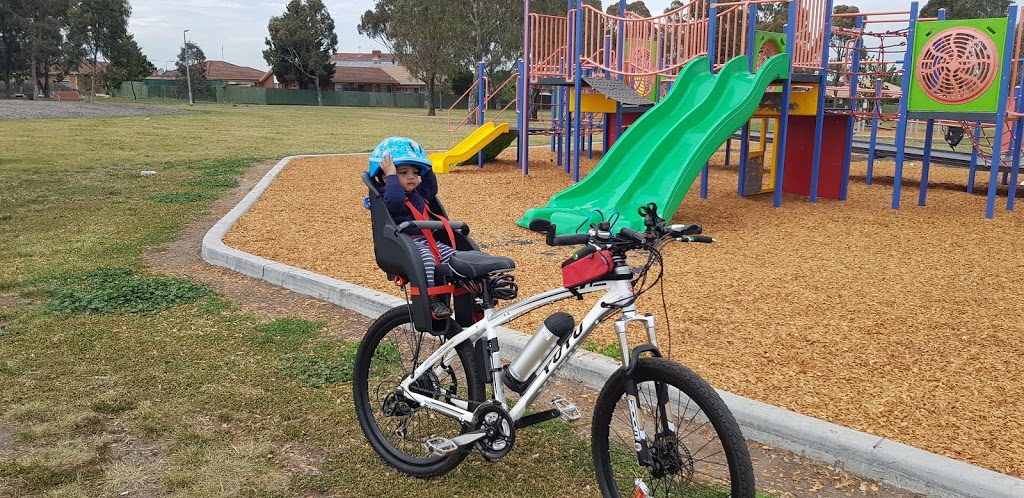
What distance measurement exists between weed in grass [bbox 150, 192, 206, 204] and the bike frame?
344 inches

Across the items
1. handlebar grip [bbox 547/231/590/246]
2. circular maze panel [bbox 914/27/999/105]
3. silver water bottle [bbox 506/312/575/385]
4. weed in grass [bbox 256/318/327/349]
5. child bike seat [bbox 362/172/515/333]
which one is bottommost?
weed in grass [bbox 256/318/327/349]

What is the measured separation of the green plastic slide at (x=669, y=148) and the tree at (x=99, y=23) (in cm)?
6775

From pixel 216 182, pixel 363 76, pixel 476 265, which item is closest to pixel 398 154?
pixel 476 265

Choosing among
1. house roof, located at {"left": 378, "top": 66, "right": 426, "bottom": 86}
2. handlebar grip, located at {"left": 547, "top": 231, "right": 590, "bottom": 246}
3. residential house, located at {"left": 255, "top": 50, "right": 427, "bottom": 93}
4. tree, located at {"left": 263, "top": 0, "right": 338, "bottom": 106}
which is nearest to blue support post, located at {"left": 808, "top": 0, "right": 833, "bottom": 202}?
handlebar grip, located at {"left": 547, "top": 231, "right": 590, "bottom": 246}

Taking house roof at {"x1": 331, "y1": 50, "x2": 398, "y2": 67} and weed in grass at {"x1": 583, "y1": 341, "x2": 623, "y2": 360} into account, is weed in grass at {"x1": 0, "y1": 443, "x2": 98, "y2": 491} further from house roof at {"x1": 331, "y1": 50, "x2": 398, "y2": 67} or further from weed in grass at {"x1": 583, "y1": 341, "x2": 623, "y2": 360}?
house roof at {"x1": 331, "y1": 50, "x2": 398, "y2": 67}

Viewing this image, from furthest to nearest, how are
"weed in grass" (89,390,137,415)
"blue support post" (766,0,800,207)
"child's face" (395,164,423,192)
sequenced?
1. "blue support post" (766,0,800,207)
2. "weed in grass" (89,390,137,415)
3. "child's face" (395,164,423,192)

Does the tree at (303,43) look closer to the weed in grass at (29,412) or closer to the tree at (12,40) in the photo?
the tree at (12,40)

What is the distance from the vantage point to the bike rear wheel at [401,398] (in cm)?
322

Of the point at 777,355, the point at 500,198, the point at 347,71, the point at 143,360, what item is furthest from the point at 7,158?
the point at 347,71

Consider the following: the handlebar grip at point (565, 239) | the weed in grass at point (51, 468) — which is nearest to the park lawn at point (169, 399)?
the weed in grass at point (51, 468)

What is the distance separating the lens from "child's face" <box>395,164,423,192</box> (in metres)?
3.57

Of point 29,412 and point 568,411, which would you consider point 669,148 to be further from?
point 29,412

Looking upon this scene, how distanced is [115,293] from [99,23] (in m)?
72.4

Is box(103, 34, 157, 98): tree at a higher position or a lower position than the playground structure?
higher
